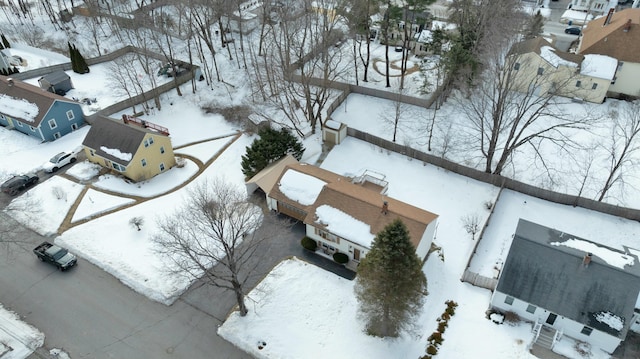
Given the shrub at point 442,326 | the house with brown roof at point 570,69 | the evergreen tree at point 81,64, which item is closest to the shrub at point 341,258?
the shrub at point 442,326

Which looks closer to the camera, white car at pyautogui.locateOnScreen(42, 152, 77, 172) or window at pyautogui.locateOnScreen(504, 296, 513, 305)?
window at pyautogui.locateOnScreen(504, 296, 513, 305)

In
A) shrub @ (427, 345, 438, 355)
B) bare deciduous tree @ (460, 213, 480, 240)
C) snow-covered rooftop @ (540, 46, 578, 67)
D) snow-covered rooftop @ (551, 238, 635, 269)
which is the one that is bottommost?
shrub @ (427, 345, 438, 355)

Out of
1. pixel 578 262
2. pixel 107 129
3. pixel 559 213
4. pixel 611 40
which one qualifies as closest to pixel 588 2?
pixel 611 40

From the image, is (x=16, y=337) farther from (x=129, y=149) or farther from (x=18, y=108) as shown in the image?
(x=18, y=108)

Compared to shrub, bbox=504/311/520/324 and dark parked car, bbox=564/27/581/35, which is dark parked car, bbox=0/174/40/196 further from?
dark parked car, bbox=564/27/581/35

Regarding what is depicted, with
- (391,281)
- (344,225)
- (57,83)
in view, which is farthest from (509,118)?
(57,83)

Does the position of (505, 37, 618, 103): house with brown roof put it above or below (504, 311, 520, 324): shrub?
above

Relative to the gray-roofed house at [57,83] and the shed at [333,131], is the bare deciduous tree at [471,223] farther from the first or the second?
the gray-roofed house at [57,83]

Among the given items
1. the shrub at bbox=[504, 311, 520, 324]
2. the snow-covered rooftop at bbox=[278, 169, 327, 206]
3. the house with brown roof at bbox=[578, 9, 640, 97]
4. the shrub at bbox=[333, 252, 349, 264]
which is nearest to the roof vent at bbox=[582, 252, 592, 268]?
the shrub at bbox=[504, 311, 520, 324]
